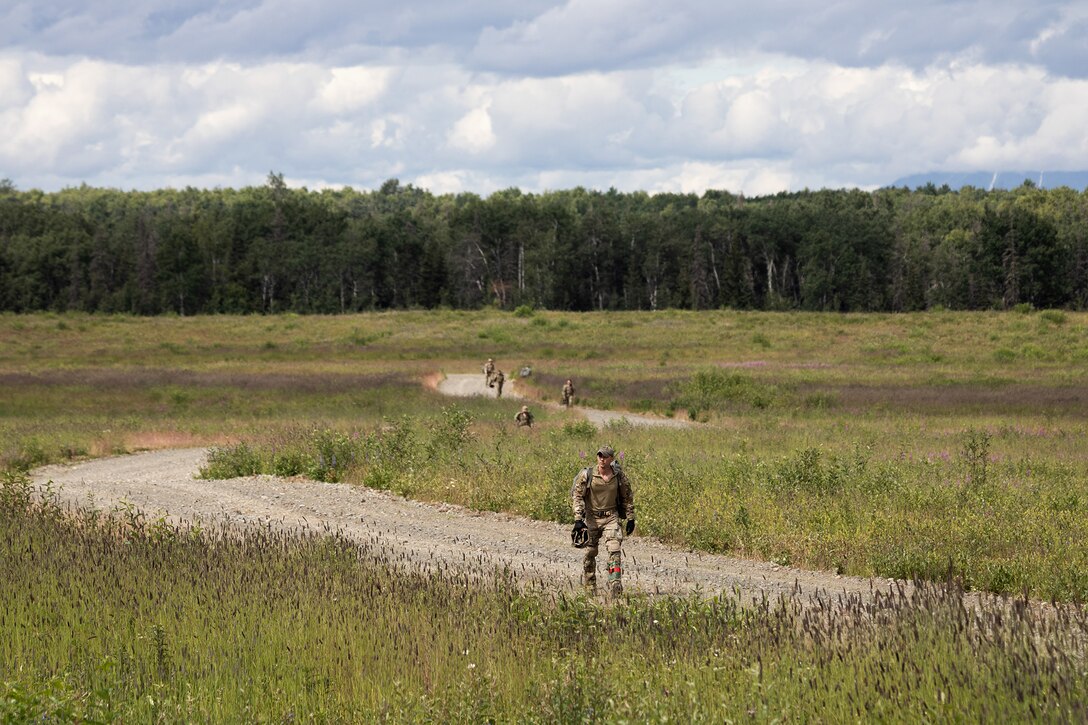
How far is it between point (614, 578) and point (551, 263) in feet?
413

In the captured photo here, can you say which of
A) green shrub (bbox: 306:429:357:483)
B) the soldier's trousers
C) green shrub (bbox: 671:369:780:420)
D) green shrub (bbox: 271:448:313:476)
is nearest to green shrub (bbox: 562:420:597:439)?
green shrub (bbox: 306:429:357:483)

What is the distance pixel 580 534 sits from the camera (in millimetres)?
11773

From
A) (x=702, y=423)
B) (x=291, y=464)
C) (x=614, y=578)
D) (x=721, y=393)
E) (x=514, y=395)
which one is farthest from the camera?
(x=514, y=395)

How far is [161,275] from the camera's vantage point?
13475cm

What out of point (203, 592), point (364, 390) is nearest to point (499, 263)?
point (364, 390)

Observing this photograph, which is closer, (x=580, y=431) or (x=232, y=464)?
(x=232, y=464)

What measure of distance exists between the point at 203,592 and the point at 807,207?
150 metres

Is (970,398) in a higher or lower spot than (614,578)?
lower

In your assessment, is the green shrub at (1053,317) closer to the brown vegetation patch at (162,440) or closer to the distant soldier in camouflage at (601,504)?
the brown vegetation patch at (162,440)

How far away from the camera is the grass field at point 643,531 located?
7.04 m

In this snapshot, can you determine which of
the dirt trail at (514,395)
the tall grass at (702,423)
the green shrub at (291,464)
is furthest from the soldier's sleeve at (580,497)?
the dirt trail at (514,395)

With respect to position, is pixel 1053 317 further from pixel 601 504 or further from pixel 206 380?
pixel 601 504

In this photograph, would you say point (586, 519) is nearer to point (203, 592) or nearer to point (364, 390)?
point (203, 592)

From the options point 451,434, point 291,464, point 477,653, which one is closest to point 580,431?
point 451,434
